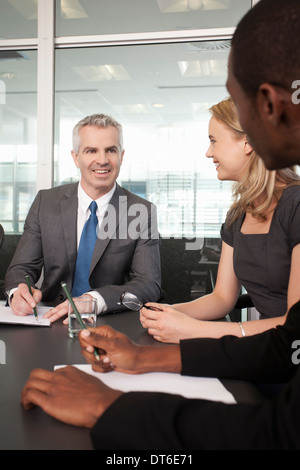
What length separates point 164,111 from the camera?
3580 mm

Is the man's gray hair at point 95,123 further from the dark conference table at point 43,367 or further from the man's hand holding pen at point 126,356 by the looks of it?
the man's hand holding pen at point 126,356

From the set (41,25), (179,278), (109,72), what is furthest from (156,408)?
(41,25)

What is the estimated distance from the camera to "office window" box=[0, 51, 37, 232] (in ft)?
12.5

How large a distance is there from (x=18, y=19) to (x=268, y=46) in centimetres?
366

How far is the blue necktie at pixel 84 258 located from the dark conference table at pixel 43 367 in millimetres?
602

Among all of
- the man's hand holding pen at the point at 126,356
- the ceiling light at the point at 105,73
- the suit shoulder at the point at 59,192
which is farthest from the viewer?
the ceiling light at the point at 105,73

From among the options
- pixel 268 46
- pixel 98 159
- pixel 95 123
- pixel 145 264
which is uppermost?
pixel 95 123

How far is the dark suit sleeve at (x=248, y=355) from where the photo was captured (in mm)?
1108

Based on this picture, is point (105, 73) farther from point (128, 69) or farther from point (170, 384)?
point (170, 384)

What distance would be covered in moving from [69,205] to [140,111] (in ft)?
4.61

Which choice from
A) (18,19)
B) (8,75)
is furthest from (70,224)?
(18,19)

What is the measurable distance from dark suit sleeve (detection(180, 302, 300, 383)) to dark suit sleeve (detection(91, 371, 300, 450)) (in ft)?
1.04

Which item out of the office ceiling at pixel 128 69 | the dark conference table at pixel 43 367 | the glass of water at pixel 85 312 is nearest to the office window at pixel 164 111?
the office ceiling at pixel 128 69

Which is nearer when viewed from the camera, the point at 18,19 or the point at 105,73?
Answer: the point at 105,73
